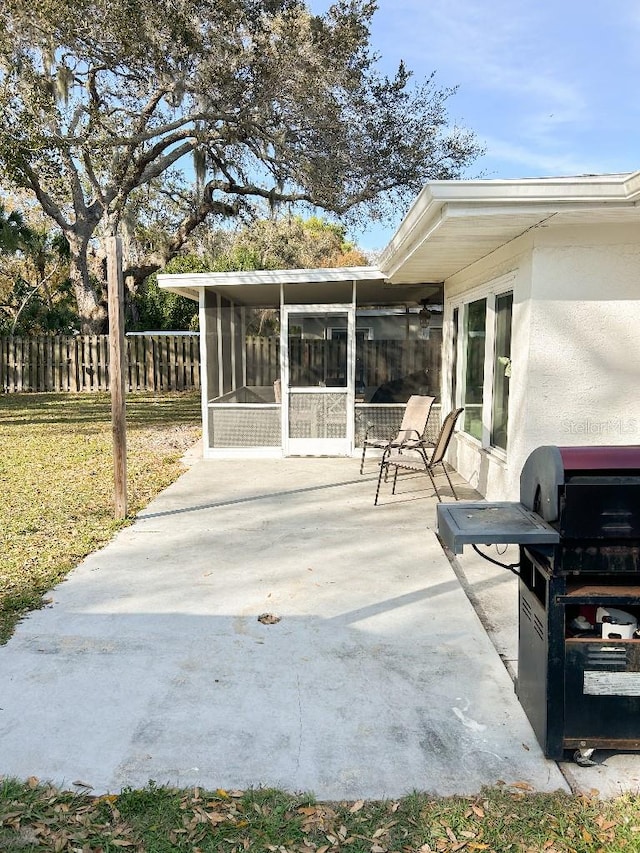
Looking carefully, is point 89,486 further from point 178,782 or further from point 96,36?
point 96,36

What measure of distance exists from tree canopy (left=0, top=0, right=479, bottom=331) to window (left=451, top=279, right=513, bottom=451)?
23.3ft

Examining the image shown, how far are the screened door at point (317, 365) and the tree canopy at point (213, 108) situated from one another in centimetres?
614

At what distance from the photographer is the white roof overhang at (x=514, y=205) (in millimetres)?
3900

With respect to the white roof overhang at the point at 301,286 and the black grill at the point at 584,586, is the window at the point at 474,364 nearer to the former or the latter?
the white roof overhang at the point at 301,286

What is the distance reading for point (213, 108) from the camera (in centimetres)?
1310

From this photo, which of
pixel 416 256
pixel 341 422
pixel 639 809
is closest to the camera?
pixel 639 809

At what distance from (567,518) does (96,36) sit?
42.3 ft

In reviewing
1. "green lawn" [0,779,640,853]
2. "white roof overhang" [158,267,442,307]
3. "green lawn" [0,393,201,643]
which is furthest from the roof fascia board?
"green lawn" [0,779,640,853]

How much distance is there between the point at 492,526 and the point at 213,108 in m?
13.0

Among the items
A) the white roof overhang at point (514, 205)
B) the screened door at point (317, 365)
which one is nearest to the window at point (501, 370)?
the white roof overhang at point (514, 205)

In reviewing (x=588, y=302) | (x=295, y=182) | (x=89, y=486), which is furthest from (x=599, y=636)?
(x=295, y=182)

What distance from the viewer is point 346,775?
7.57 feet

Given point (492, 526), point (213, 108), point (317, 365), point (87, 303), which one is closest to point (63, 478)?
point (317, 365)

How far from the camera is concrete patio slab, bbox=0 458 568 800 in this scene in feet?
7.73
